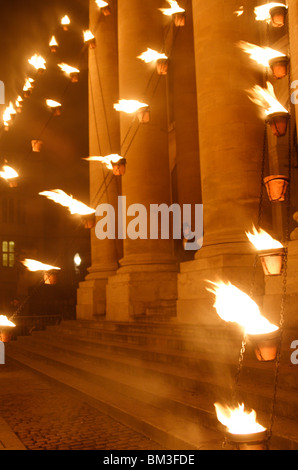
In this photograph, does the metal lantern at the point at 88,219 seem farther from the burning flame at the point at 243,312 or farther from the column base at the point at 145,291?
the burning flame at the point at 243,312

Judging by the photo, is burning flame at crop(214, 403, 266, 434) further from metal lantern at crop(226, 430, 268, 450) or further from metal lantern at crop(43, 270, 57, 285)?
metal lantern at crop(43, 270, 57, 285)

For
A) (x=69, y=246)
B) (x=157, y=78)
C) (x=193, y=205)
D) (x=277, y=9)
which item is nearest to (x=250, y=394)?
(x=277, y=9)

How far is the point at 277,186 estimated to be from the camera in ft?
17.2

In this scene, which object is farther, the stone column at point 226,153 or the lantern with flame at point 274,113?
the stone column at point 226,153

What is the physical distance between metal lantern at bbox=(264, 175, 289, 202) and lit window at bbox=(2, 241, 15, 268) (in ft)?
136

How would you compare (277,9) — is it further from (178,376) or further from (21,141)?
(21,141)

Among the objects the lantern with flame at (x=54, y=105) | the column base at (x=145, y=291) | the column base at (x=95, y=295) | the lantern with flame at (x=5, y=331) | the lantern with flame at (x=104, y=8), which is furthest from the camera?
the column base at (x=95, y=295)

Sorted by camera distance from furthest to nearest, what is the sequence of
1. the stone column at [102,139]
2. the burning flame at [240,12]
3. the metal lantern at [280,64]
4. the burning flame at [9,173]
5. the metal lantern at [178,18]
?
the stone column at [102,139]
the burning flame at [9,173]
the metal lantern at [178,18]
the burning flame at [240,12]
the metal lantern at [280,64]

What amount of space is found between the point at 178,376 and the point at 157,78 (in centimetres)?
909

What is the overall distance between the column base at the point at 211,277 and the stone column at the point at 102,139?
605cm

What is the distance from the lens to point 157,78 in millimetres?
13531

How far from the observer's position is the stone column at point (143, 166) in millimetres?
12633

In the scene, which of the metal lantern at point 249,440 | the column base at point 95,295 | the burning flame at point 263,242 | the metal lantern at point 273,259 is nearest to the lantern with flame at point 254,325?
the metal lantern at point 273,259

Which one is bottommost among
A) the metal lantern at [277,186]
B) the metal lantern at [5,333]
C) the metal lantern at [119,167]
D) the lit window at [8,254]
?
the metal lantern at [5,333]
